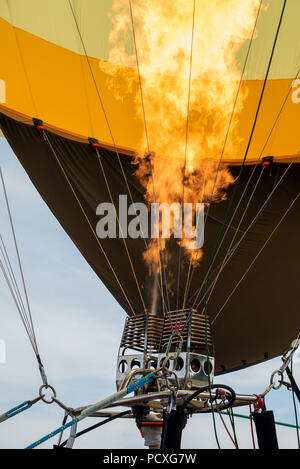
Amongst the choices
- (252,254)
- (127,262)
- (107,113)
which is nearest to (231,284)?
(252,254)

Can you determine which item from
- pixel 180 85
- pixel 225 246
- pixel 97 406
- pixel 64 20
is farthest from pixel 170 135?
pixel 97 406

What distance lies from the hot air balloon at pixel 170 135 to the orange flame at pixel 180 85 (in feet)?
0.04

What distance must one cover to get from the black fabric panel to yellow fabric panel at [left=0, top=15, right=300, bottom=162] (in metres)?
0.22

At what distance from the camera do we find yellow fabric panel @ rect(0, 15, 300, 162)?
7.01 m

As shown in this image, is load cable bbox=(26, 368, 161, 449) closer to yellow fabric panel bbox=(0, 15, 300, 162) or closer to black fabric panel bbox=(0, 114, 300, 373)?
black fabric panel bbox=(0, 114, 300, 373)

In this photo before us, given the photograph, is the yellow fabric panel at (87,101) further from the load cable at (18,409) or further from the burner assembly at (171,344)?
the load cable at (18,409)

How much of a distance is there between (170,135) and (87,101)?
3.39 feet

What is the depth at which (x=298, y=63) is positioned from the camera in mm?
7387

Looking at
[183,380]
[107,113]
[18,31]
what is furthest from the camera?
[107,113]

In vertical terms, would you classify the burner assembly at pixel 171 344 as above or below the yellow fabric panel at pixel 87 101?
below

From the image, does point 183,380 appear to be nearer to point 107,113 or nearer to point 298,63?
point 107,113

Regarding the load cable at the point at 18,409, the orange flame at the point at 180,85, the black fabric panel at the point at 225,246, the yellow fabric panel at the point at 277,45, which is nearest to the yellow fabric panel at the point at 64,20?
the orange flame at the point at 180,85

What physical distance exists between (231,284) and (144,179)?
1617 millimetres

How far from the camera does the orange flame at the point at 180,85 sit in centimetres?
707
